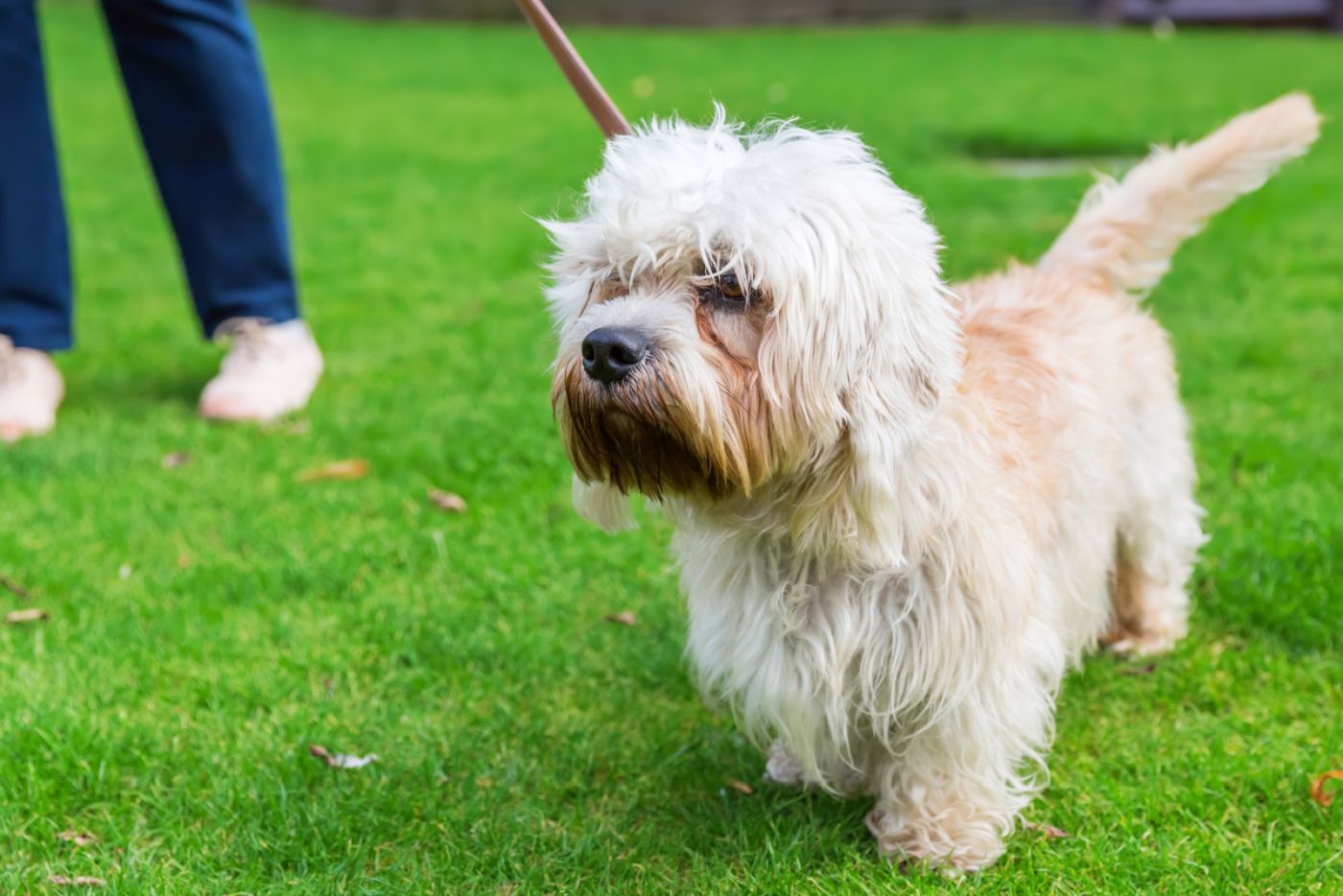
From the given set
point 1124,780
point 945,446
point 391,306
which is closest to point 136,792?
point 945,446

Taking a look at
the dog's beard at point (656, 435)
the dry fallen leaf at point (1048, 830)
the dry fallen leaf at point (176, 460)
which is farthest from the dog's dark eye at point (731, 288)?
the dry fallen leaf at point (176, 460)

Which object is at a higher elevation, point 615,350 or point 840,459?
point 615,350

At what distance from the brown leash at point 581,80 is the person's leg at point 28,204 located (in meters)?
2.48

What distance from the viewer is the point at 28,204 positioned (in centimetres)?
456

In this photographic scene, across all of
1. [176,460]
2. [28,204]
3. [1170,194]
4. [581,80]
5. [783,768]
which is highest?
[581,80]

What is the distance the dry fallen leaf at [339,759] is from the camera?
2855mm

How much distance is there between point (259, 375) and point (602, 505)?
8.52ft

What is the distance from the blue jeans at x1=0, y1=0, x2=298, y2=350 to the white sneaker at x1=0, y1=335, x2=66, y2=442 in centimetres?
5

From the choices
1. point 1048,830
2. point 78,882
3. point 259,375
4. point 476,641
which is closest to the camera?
point 78,882

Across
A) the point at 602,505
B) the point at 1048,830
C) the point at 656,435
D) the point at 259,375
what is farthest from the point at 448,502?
the point at 1048,830

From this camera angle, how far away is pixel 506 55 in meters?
14.9

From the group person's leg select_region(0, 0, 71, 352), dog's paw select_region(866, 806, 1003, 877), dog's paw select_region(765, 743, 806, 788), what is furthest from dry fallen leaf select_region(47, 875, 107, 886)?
person's leg select_region(0, 0, 71, 352)

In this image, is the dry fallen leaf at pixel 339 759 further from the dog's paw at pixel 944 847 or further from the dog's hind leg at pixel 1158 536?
the dog's hind leg at pixel 1158 536

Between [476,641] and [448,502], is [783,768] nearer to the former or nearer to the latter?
[476,641]
